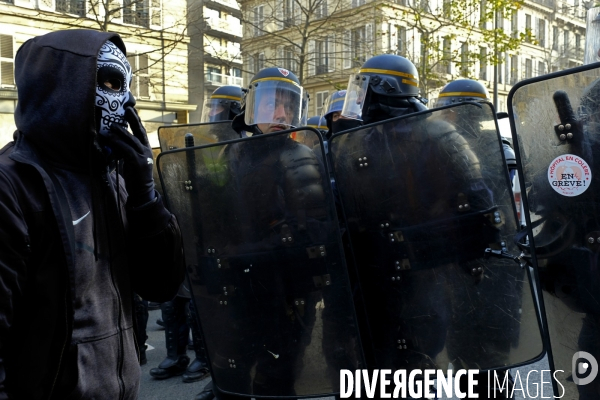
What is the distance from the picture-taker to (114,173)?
6.02ft

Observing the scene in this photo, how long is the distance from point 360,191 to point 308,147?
0.99ft

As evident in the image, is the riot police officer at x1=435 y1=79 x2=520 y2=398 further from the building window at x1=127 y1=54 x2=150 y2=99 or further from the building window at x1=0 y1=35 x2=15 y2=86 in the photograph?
the building window at x1=0 y1=35 x2=15 y2=86

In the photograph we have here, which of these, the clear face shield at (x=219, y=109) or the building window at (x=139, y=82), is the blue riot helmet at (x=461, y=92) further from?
the building window at (x=139, y=82)

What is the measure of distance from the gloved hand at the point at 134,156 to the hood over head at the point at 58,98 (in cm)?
8

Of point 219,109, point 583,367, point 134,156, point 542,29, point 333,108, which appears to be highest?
point 542,29

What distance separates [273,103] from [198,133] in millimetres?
1432

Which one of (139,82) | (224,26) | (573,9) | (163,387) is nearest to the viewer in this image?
(163,387)

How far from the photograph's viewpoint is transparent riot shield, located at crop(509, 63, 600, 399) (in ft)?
5.72

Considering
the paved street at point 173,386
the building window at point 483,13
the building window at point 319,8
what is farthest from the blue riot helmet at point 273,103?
the building window at point 483,13

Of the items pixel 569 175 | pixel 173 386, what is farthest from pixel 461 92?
pixel 173 386

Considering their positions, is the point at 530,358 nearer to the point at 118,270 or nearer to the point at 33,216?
the point at 118,270

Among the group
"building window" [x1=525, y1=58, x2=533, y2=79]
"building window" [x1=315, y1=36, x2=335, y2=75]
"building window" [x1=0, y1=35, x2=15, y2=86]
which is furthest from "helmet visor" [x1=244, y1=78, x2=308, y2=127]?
"building window" [x1=525, y1=58, x2=533, y2=79]

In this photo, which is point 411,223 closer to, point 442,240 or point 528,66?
point 442,240

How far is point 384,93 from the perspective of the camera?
326cm
